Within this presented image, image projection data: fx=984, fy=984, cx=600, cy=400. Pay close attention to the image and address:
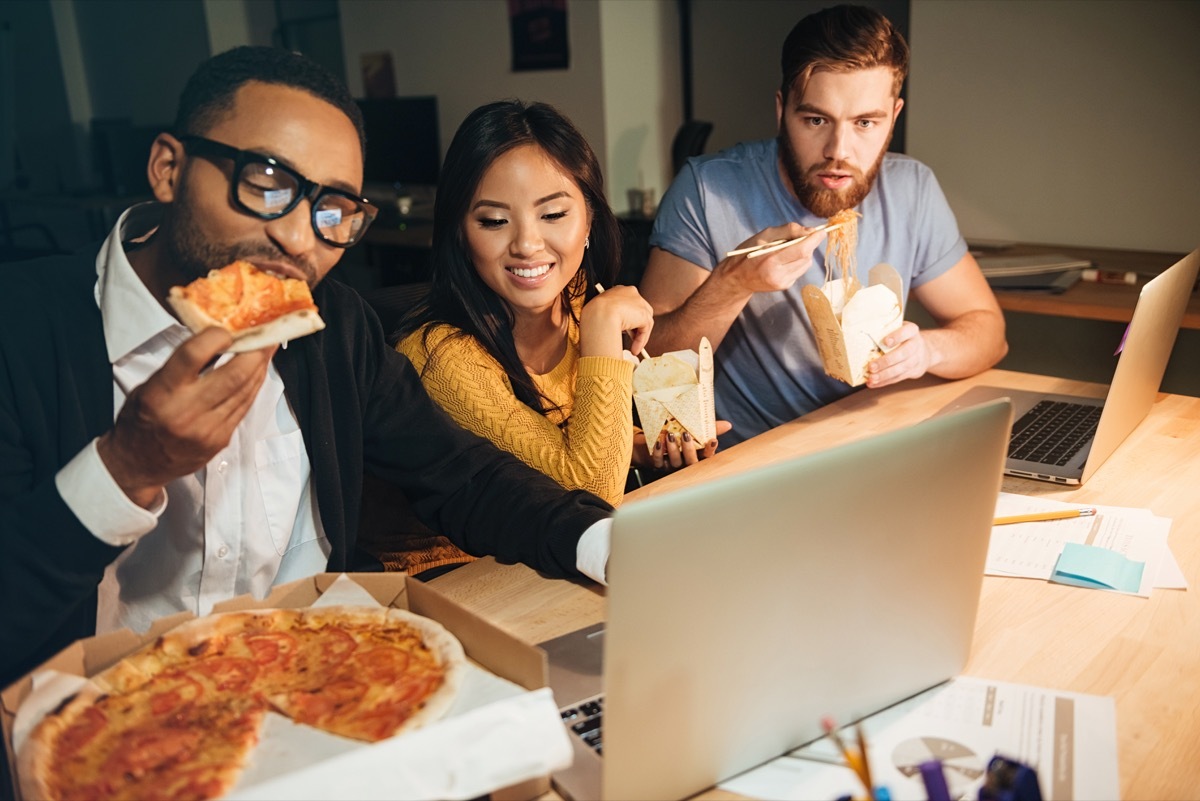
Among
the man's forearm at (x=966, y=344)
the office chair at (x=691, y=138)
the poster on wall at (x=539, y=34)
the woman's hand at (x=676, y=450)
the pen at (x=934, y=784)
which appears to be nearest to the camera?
the pen at (x=934, y=784)

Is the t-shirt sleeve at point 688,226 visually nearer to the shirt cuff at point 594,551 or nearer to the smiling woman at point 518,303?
the smiling woman at point 518,303

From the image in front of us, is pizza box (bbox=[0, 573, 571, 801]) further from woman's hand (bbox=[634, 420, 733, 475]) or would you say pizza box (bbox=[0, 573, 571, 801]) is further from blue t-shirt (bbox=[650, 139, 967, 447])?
blue t-shirt (bbox=[650, 139, 967, 447])

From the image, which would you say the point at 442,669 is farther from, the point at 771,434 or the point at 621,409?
the point at 771,434

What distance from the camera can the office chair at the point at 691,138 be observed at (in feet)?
13.1

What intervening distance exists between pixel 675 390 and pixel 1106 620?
72cm

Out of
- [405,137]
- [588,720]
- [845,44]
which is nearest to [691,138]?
[405,137]

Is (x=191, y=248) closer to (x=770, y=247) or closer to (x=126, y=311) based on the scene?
(x=126, y=311)

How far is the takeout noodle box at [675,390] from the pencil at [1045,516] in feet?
1.61

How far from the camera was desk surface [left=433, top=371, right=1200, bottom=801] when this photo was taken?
0.95 meters

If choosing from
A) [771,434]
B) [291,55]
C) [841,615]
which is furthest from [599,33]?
[841,615]

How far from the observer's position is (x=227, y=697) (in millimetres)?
891

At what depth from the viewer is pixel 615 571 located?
0.72 metres

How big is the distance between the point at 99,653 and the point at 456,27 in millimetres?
4064

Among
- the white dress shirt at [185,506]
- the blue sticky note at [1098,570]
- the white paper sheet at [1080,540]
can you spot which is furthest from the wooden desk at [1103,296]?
the white dress shirt at [185,506]
